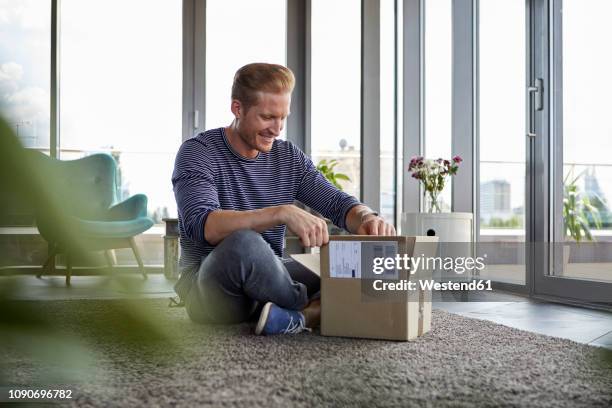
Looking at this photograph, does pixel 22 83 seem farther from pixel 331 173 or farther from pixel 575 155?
pixel 331 173

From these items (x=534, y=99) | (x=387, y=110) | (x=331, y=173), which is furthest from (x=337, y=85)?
(x=534, y=99)

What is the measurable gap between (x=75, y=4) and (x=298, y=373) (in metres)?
3.67

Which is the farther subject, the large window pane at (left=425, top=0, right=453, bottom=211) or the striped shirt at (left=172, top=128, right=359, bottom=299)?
the large window pane at (left=425, top=0, right=453, bottom=211)

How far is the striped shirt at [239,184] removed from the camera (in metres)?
1.76

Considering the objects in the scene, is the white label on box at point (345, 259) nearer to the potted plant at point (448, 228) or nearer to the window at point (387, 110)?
the potted plant at point (448, 228)

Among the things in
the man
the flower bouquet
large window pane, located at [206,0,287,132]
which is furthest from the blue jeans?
large window pane, located at [206,0,287,132]

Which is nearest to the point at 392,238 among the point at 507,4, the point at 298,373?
the point at 298,373

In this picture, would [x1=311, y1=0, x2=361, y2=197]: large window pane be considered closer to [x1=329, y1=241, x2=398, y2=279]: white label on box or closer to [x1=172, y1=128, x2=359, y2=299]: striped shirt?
[x1=172, y1=128, x2=359, y2=299]: striped shirt

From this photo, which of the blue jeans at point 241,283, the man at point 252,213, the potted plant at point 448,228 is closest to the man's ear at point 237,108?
the man at point 252,213

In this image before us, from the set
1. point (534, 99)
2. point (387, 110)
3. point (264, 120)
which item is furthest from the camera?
point (387, 110)

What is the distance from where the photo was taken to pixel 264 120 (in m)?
1.84

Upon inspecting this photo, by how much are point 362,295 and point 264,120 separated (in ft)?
1.86

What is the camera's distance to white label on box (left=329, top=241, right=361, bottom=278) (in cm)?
162

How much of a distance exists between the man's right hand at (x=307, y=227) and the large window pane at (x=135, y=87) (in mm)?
3040
